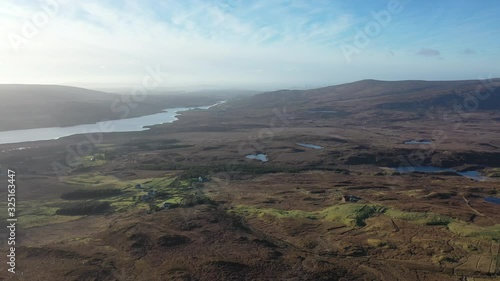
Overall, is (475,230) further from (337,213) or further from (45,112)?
(45,112)

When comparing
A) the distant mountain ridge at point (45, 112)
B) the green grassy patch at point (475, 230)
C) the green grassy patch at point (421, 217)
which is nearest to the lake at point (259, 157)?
the green grassy patch at point (421, 217)

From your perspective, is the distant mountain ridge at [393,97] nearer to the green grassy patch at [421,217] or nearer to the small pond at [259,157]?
the small pond at [259,157]

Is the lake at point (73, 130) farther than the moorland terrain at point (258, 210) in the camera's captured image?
Yes

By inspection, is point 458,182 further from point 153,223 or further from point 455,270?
point 153,223

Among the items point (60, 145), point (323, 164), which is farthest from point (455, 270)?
point (60, 145)

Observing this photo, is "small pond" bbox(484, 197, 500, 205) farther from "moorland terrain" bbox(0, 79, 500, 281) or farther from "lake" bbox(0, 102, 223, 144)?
"lake" bbox(0, 102, 223, 144)

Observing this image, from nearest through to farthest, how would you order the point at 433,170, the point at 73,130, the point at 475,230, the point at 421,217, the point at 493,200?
the point at 475,230, the point at 421,217, the point at 493,200, the point at 433,170, the point at 73,130

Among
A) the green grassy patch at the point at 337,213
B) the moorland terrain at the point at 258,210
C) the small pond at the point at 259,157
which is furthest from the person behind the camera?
the small pond at the point at 259,157

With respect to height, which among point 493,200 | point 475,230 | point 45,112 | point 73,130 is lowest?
point 493,200

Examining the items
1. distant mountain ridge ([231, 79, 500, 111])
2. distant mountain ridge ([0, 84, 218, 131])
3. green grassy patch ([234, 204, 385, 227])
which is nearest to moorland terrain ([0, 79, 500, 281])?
green grassy patch ([234, 204, 385, 227])

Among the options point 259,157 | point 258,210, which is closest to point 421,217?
point 258,210
